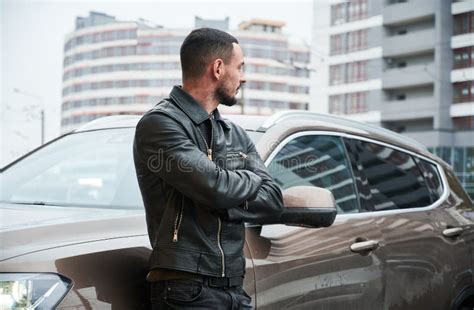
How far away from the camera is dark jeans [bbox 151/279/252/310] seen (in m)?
1.81

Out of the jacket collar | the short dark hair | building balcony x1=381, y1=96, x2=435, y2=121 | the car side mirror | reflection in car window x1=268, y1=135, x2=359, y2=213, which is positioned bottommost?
the car side mirror

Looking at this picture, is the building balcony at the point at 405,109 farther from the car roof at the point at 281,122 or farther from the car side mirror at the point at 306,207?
the car side mirror at the point at 306,207

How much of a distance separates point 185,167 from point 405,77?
148 feet

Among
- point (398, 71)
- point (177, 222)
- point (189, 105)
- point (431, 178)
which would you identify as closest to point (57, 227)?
point (177, 222)

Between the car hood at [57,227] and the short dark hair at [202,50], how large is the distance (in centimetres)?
51

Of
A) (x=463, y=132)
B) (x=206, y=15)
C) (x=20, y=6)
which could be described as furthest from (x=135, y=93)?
(x=463, y=132)

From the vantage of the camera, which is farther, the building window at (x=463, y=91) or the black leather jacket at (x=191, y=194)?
the building window at (x=463, y=91)

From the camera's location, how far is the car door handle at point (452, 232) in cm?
333

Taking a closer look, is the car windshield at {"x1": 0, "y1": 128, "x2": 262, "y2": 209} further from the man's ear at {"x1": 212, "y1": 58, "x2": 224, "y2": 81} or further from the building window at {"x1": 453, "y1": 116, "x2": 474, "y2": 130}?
the building window at {"x1": 453, "y1": 116, "x2": 474, "y2": 130}

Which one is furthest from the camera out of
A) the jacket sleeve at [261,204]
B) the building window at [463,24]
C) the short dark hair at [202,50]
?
the building window at [463,24]

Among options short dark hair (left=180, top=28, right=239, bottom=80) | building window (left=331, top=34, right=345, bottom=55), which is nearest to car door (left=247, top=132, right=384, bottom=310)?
short dark hair (left=180, top=28, right=239, bottom=80)

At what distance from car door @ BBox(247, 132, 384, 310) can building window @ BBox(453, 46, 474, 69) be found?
28.3 metres

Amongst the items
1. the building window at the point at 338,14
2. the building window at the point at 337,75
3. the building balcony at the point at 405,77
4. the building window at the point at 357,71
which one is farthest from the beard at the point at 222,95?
the building balcony at the point at 405,77

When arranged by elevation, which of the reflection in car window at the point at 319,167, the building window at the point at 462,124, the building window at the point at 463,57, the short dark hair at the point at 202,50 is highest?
the building window at the point at 463,57
